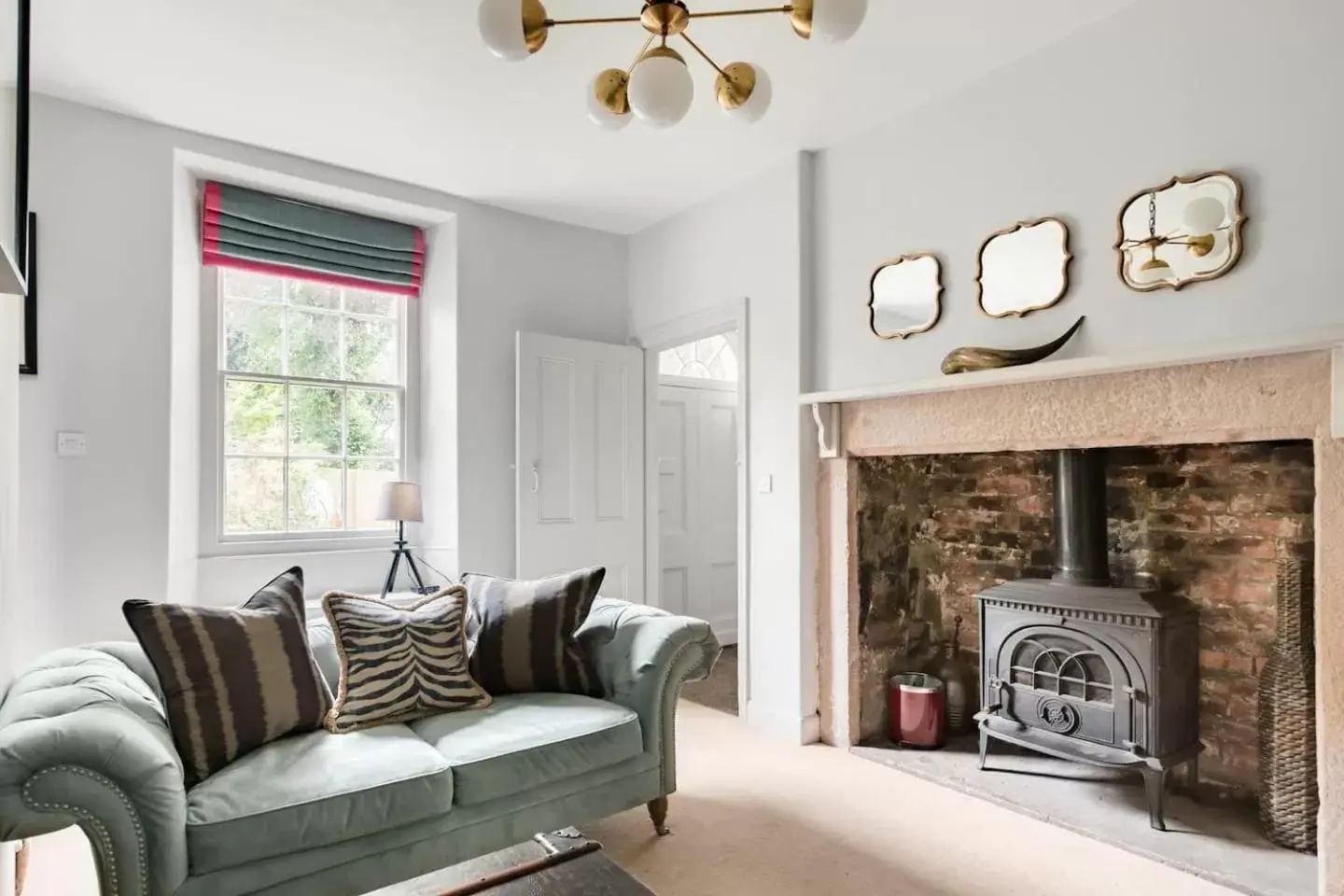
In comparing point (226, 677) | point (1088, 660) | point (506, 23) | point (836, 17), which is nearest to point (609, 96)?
point (506, 23)

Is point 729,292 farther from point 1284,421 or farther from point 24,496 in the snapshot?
point 24,496

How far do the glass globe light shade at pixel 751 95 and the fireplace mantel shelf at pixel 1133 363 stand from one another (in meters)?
1.31

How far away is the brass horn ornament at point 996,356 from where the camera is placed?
2689mm

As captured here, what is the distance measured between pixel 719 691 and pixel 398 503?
2.03 m

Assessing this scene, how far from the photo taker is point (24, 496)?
304cm

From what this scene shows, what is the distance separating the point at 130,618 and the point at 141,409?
1615mm

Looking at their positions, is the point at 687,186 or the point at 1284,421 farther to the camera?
the point at 687,186

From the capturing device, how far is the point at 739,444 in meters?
3.92

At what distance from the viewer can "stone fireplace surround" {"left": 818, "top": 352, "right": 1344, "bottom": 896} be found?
2.12 metres

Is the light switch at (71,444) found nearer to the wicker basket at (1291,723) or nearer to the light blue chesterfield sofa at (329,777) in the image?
the light blue chesterfield sofa at (329,777)

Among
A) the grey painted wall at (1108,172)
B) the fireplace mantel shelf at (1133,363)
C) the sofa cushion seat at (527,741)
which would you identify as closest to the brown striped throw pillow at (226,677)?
the sofa cushion seat at (527,741)

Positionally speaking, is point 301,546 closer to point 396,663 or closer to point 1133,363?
point 396,663

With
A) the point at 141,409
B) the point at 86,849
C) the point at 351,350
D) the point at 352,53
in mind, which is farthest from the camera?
the point at 351,350

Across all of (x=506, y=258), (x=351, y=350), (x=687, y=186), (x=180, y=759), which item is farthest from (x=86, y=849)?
(x=687, y=186)
